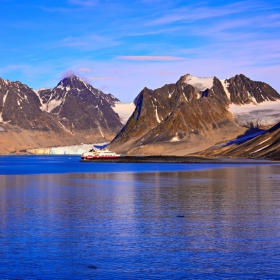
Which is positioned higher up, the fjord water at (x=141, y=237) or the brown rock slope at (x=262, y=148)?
the brown rock slope at (x=262, y=148)

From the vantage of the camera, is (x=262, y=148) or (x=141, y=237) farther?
(x=262, y=148)

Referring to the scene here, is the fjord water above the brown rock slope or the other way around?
the other way around

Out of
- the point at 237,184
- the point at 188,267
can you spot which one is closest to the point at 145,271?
the point at 188,267

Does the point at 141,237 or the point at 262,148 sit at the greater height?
the point at 262,148

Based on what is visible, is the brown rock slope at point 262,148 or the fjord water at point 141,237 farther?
the brown rock slope at point 262,148

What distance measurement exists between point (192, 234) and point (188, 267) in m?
7.19

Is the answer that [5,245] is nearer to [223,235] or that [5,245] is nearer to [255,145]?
A: [223,235]

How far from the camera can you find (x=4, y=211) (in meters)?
40.8

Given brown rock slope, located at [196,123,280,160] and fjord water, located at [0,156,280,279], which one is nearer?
fjord water, located at [0,156,280,279]

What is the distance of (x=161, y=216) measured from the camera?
38.1 m

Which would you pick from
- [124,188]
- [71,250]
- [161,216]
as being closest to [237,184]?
[124,188]

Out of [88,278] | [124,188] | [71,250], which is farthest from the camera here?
[124,188]

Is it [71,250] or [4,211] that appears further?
[4,211]

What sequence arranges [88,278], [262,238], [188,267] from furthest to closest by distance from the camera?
[262,238] < [188,267] < [88,278]
